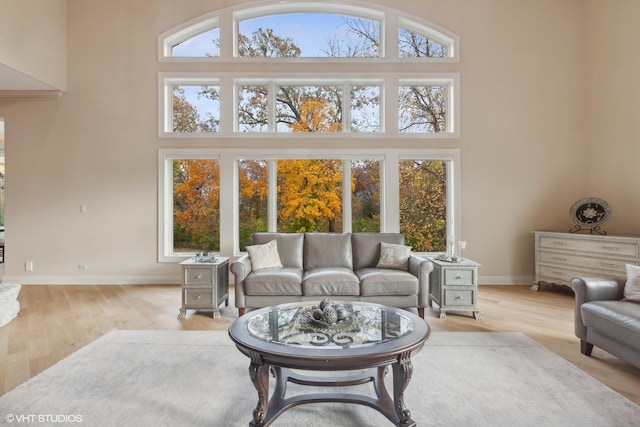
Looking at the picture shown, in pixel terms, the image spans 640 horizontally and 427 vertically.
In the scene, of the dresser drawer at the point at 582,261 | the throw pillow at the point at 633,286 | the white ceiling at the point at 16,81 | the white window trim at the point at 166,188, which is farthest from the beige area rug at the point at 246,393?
the white ceiling at the point at 16,81

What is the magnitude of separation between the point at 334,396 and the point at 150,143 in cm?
506

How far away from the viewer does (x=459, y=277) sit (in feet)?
13.4

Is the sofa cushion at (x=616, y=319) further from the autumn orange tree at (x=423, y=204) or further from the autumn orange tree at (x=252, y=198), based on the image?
the autumn orange tree at (x=252, y=198)

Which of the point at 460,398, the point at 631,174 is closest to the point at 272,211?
the point at 460,398

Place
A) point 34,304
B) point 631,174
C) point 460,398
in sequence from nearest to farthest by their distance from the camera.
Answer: point 460,398 < point 34,304 < point 631,174

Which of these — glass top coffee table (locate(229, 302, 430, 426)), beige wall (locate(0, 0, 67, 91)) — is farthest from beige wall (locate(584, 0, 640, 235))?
beige wall (locate(0, 0, 67, 91))

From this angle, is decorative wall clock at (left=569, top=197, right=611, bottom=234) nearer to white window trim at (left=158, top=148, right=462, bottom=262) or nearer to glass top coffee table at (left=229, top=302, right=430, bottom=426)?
white window trim at (left=158, top=148, right=462, bottom=262)

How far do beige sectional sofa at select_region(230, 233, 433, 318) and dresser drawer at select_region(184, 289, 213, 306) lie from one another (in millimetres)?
400

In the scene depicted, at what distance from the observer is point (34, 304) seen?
4.51 metres

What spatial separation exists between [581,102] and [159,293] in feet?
23.9

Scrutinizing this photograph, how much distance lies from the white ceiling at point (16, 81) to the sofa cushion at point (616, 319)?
279 inches

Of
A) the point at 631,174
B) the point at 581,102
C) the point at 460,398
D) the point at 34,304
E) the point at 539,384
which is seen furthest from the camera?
the point at 581,102

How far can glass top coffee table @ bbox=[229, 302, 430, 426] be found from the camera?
1876 mm

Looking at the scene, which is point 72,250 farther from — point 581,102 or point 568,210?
point 581,102
